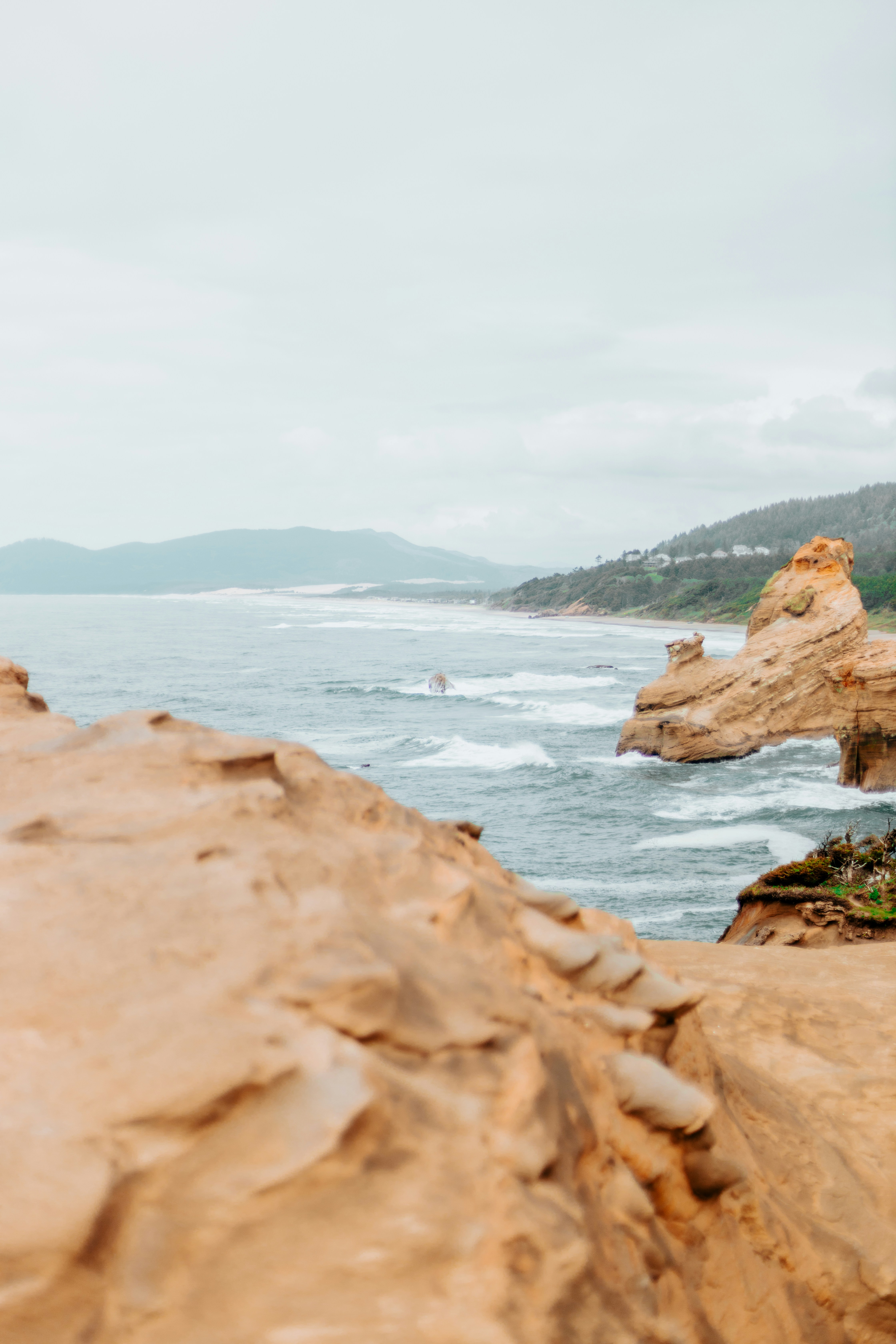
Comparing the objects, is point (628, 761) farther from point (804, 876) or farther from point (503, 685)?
point (503, 685)

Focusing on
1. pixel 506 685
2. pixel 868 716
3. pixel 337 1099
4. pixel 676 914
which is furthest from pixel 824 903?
pixel 506 685

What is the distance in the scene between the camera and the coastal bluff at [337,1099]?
5.78ft

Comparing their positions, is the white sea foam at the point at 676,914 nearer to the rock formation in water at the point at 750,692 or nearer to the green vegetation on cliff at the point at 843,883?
the green vegetation on cliff at the point at 843,883

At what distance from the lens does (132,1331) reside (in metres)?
1.70

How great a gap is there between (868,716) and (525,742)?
10.8 m

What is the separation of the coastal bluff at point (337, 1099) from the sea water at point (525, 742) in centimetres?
1008

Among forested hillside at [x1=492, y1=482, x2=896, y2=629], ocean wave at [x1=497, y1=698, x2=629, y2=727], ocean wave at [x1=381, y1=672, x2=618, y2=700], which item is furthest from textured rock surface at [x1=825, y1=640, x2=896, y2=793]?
forested hillside at [x1=492, y1=482, x2=896, y2=629]

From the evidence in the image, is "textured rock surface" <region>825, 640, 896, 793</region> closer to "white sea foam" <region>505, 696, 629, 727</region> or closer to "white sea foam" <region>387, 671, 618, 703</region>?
"white sea foam" <region>505, 696, 629, 727</region>

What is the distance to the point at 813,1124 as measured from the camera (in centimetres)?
379

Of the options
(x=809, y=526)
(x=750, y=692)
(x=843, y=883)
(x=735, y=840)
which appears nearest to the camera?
(x=843, y=883)

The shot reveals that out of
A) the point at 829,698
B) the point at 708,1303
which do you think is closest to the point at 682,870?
the point at 829,698

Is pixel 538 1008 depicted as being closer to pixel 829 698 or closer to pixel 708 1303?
pixel 708 1303

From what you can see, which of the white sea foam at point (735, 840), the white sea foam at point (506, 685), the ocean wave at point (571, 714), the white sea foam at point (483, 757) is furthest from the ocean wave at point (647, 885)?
the white sea foam at point (506, 685)

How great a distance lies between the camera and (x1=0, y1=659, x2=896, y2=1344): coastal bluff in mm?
1762
